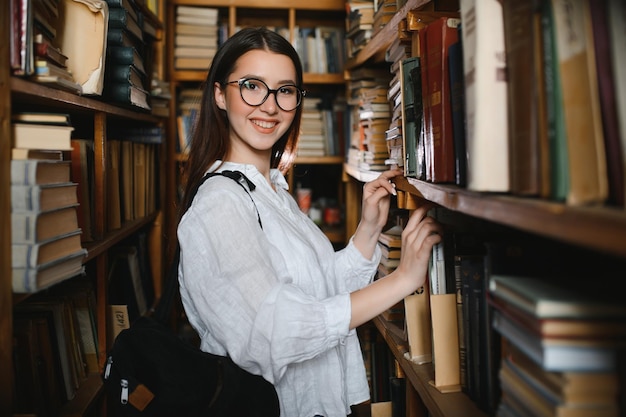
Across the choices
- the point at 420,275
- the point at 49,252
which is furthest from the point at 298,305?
the point at 49,252

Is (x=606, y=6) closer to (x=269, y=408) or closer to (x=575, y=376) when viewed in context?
(x=575, y=376)

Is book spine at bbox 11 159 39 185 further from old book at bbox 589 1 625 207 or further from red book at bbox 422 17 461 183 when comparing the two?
old book at bbox 589 1 625 207

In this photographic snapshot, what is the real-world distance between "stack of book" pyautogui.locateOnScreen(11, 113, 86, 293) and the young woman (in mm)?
260

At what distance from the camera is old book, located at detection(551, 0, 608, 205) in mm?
562

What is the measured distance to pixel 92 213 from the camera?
5.35 feet

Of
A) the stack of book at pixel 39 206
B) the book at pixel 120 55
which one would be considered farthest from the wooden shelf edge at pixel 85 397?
the book at pixel 120 55

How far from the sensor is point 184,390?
3.51 feet

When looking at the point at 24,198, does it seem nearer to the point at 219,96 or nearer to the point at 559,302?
the point at 219,96

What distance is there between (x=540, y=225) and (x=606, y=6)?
0.81 ft

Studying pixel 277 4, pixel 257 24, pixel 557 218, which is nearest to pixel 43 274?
pixel 557 218

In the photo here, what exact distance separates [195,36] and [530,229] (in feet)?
8.58

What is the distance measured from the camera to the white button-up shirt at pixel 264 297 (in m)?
1.06

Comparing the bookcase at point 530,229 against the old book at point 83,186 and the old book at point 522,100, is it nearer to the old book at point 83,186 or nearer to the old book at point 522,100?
the old book at point 522,100

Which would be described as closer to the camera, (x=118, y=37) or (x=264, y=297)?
(x=264, y=297)
